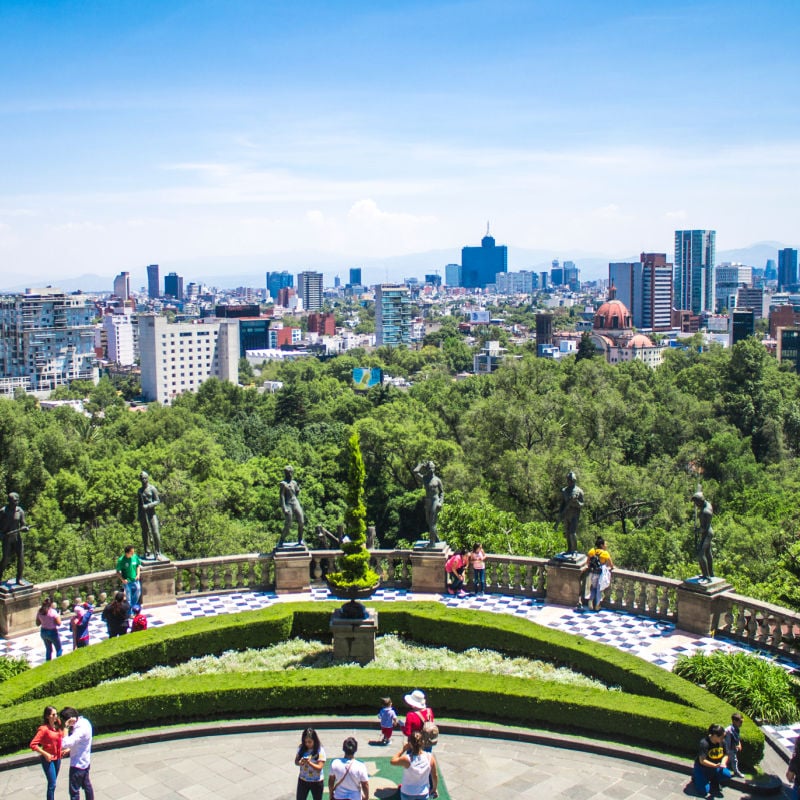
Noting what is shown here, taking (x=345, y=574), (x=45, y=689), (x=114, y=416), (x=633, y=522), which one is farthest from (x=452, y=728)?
(x=114, y=416)

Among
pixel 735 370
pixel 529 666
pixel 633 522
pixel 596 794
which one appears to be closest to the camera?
pixel 596 794

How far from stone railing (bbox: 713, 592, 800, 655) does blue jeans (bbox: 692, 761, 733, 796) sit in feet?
19.1

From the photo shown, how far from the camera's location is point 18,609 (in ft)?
72.6

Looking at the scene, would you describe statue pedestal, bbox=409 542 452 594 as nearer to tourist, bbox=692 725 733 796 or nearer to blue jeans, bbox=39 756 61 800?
tourist, bbox=692 725 733 796

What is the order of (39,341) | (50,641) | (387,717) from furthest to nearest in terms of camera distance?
(39,341) < (50,641) < (387,717)

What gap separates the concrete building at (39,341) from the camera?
626 feet

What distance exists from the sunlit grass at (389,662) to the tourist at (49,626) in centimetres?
209

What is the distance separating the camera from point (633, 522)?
46375mm

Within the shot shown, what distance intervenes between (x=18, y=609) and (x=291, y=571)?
7.16 metres

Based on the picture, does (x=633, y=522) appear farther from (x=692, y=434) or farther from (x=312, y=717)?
(x=312, y=717)

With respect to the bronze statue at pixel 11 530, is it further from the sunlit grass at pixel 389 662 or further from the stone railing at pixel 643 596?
the stone railing at pixel 643 596

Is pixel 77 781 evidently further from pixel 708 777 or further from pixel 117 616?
pixel 708 777

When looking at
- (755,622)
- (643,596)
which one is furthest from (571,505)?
(755,622)

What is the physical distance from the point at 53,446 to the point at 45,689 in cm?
4255
